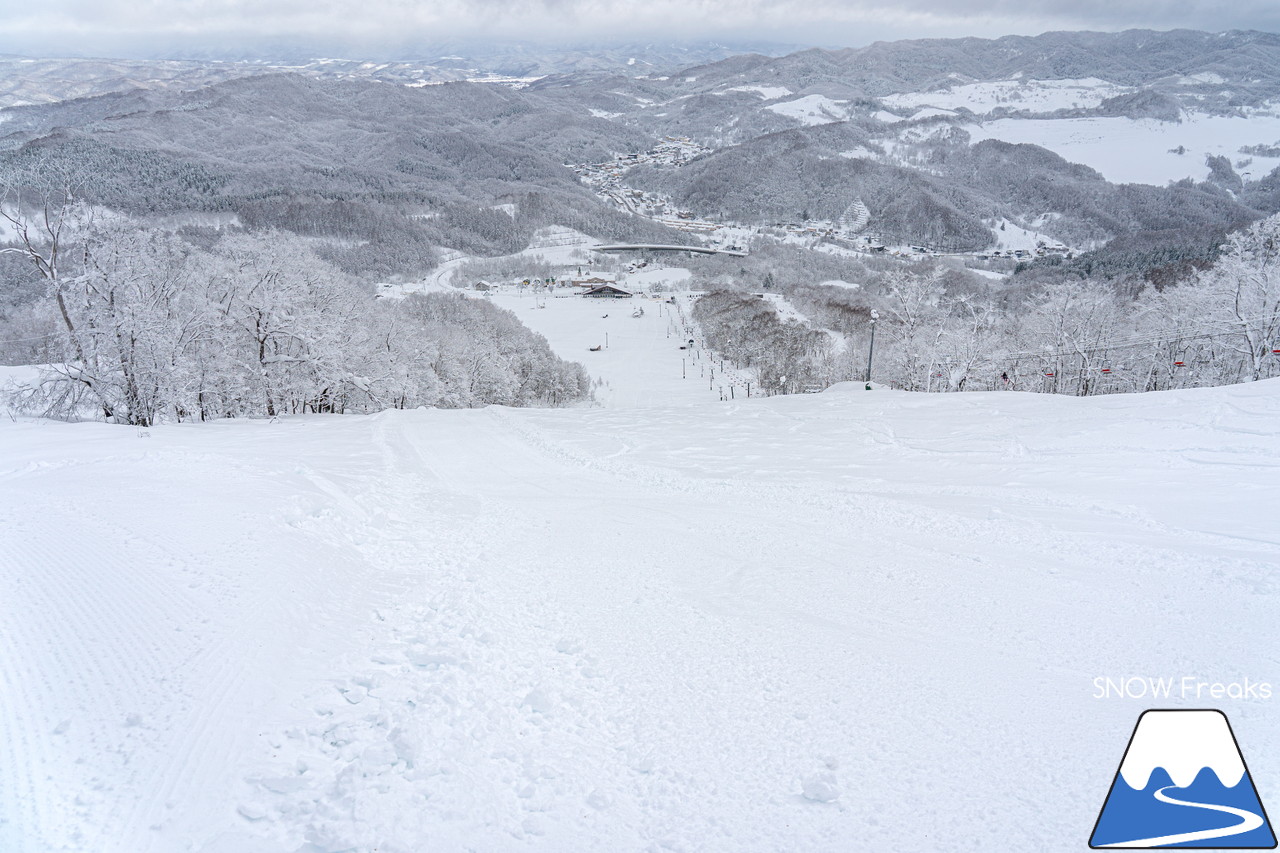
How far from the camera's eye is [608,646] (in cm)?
659

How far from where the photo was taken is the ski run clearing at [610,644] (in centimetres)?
434

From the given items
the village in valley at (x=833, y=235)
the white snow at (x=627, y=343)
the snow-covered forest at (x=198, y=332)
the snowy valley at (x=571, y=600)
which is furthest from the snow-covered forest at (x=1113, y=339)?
the village in valley at (x=833, y=235)

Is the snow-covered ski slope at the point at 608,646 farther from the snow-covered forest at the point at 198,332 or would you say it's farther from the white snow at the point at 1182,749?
the snow-covered forest at the point at 198,332

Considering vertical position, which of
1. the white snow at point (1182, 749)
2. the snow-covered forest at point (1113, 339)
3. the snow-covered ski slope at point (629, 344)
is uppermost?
the white snow at point (1182, 749)

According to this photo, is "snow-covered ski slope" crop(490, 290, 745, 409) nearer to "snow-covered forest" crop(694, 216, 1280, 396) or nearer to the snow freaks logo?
"snow-covered forest" crop(694, 216, 1280, 396)

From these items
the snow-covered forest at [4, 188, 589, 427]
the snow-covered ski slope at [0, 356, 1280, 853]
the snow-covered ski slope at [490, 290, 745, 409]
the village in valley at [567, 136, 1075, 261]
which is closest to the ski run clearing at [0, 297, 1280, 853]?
the snow-covered ski slope at [0, 356, 1280, 853]

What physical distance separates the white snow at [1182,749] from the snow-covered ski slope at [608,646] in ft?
0.95

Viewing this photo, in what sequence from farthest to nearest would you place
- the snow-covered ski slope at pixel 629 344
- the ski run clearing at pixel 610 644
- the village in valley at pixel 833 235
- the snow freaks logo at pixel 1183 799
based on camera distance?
the village in valley at pixel 833 235
the snow-covered ski slope at pixel 629 344
the ski run clearing at pixel 610 644
the snow freaks logo at pixel 1183 799

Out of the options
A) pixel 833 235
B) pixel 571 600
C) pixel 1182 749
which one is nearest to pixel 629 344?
pixel 571 600

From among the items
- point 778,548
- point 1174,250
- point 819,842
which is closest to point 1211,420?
point 778,548

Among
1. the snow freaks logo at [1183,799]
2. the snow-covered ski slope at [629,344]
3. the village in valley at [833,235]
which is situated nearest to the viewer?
the snow freaks logo at [1183,799]

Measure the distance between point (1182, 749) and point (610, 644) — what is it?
15.7 feet

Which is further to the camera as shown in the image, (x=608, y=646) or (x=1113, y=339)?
(x=1113, y=339)

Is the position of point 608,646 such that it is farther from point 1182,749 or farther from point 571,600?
point 1182,749
